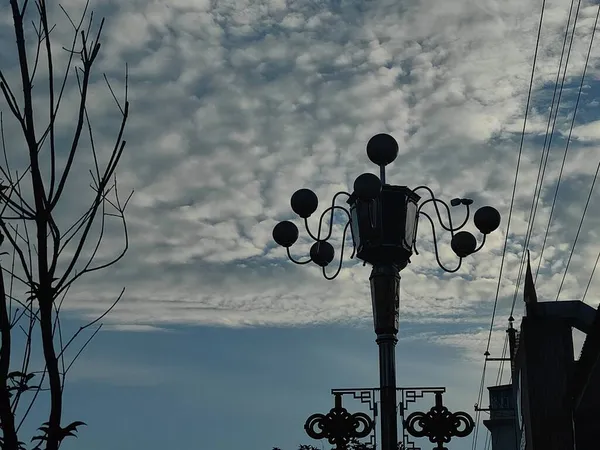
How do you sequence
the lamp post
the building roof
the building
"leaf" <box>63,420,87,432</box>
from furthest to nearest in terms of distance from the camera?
1. the building
2. the building roof
3. the lamp post
4. "leaf" <box>63,420,87,432</box>

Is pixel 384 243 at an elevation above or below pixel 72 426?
above

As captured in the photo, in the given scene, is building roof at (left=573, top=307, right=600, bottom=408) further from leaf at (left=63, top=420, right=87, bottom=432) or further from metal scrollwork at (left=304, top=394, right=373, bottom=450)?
leaf at (left=63, top=420, right=87, bottom=432)

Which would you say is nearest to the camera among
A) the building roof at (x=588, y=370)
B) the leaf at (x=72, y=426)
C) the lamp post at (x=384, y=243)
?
the leaf at (x=72, y=426)

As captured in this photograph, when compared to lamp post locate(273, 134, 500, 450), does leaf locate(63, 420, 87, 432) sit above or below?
below

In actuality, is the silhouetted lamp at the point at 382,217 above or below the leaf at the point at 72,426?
above

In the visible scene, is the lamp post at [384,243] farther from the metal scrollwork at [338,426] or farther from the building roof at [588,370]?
the building roof at [588,370]

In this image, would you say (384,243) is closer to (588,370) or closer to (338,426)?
(338,426)

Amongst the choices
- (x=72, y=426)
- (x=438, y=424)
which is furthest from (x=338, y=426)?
(x=72, y=426)

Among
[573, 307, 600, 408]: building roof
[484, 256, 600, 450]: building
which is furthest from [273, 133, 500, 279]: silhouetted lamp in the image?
[484, 256, 600, 450]: building

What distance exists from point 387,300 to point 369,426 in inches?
47.3

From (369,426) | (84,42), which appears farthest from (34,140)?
(369,426)

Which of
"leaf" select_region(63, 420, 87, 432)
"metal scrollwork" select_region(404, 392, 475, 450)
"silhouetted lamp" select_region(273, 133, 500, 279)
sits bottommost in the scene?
"leaf" select_region(63, 420, 87, 432)

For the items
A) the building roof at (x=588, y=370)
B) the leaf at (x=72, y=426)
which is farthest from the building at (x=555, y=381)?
the leaf at (x=72, y=426)

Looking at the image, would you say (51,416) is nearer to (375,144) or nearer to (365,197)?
(365,197)
